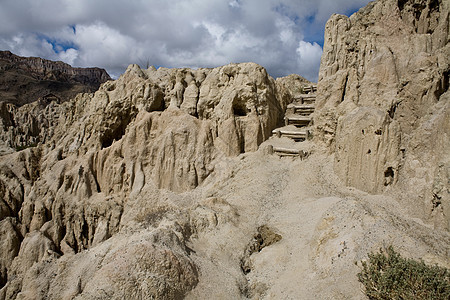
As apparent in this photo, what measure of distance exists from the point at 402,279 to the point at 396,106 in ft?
29.6

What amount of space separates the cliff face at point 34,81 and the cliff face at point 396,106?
2516 inches

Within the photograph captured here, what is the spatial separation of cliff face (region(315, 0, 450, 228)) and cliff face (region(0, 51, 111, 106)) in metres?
63.9

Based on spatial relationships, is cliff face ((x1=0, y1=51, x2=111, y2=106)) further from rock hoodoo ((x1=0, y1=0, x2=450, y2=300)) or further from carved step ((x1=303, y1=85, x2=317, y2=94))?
Result: carved step ((x1=303, y1=85, x2=317, y2=94))

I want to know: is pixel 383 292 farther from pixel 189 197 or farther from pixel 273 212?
pixel 189 197

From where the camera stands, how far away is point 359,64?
14398 millimetres

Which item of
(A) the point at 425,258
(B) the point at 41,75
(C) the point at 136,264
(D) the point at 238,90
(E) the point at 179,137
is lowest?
(C) the point at 136,264

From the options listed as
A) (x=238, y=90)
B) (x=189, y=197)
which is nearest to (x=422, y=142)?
(x=238, y=90)

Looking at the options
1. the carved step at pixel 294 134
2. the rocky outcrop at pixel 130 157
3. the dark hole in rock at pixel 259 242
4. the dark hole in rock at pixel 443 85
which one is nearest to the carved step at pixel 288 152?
the rocky outcrop at pixel 130 157

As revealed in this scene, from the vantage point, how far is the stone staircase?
644 inches

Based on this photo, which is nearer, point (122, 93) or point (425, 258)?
point (425, 258)

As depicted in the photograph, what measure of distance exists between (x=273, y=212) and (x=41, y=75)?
115m

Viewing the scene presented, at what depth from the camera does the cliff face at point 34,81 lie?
75938 mm

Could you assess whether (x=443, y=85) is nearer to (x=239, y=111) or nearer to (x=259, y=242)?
(x=259, y=242)

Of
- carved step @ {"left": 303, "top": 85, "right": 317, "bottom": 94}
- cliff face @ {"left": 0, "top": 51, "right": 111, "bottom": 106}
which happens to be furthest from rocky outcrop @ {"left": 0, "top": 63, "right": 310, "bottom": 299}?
cliff face @ {"left": 0, "top": 51, "right": 111, "bottom": 106}
